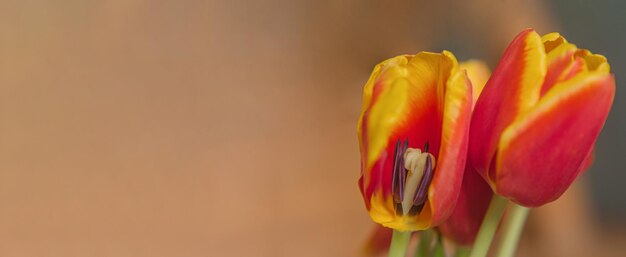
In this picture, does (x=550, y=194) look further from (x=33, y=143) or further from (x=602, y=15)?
(x=33, y=143)

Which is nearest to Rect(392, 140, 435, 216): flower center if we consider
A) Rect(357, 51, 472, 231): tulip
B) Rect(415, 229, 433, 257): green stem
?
Rect(357, 51, 472, 231): tulip

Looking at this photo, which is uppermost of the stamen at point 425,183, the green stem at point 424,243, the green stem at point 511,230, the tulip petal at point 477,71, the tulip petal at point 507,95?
the tulip petal at point 507,95

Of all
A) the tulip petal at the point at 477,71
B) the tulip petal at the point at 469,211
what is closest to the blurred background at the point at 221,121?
the tulip petal at the point at 477,71

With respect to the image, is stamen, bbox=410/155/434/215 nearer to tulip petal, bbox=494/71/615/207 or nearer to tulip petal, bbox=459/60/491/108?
tulip petal, bbox=494/71/615/207

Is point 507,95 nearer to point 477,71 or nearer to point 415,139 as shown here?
point 415,139

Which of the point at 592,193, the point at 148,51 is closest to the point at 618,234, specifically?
the point at 592,193

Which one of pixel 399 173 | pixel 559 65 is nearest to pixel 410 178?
pixel 399 173

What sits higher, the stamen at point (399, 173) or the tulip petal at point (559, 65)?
the tulip petal at point (559, 65)

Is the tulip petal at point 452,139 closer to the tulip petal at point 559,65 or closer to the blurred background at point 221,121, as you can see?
the tulip petal at point 559,65
